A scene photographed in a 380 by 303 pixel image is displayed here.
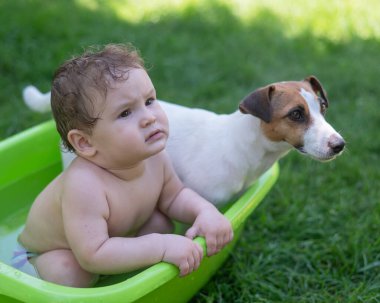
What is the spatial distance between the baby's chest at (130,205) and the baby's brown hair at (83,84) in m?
0.22

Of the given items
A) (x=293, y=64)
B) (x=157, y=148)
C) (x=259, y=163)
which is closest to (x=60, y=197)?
(x=157, y=148)

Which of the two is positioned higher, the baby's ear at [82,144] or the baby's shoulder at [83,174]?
the baby's ear at [82,144]

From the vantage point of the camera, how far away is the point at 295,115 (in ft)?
5.69

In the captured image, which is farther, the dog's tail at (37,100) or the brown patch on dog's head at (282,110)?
the dog's tail at (37,100)

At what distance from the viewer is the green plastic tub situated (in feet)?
4.61

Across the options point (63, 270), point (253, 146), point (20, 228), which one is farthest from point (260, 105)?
point (20, 228)

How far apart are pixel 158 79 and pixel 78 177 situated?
1928 millimetres

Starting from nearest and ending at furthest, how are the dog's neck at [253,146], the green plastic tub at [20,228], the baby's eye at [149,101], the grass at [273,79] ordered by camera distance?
the green plastic tub at [20,228]
the baby's eye at [149,101]
the dog's neck at [253,146]
the grass at [273,79]

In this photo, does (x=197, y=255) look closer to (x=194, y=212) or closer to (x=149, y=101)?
(x=194, y=212)

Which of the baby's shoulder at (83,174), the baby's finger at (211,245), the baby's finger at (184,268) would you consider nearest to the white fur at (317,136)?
the baby's finger at (211,245)

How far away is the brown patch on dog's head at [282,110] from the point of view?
173cm

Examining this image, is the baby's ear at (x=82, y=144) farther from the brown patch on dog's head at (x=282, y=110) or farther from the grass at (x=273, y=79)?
the grass at (x=273, y=79)

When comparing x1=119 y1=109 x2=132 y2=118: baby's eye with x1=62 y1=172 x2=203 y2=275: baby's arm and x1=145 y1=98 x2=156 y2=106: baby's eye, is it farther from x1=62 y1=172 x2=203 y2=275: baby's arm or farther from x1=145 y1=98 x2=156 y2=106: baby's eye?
Answer: x1=62 y1=172 x2=203 y2=275: baby's arm

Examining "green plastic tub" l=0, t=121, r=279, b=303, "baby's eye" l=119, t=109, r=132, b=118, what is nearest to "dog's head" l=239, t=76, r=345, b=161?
"green plastic tub" l=0, t=121, r=279, b=303
